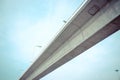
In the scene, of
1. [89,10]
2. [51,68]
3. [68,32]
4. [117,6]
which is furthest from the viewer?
[51,68]

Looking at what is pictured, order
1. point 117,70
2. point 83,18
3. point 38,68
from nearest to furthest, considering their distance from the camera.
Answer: point 83,18, point 38,68, point 117,70

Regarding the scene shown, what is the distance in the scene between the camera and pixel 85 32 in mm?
6117

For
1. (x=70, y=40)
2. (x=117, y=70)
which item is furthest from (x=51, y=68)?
(x=117, y=70)

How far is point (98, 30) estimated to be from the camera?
5.39m

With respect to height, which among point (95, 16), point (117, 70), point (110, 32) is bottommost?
point (110, 32)

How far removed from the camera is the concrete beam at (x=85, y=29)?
16.5 feet

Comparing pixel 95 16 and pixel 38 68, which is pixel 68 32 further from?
pixel 38 68

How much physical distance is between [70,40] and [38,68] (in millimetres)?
5186

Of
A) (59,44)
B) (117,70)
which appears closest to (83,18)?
(59,44)

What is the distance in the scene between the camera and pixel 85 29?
615cm

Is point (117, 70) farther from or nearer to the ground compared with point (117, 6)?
farther from the ground

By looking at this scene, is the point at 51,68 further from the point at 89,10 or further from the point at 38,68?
the point at 89,10

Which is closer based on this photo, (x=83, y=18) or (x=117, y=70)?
(x=83, y=18)

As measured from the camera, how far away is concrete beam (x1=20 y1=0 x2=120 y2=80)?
5.02m
